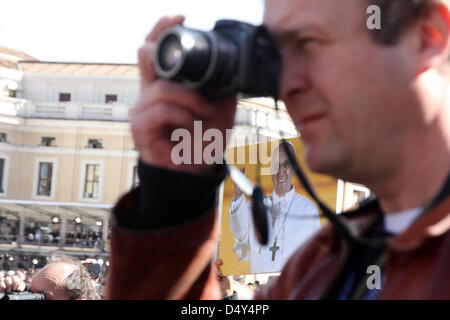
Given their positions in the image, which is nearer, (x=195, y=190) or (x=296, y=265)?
(x=195, y=190)

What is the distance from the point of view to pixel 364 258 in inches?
44.4

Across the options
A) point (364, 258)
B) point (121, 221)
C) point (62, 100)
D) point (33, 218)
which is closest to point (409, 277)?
point (364, 258)

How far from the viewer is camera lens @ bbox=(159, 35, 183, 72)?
3.54ft

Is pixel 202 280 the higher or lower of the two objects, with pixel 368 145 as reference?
lower

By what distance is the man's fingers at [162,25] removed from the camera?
1199 mm

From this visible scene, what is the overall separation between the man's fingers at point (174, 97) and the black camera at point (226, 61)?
0.01 meters

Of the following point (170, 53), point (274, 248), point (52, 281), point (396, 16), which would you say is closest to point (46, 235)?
point (274, 248)

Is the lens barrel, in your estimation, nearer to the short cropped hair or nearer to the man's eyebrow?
the man's eyebrow

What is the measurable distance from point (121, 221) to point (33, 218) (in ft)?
109

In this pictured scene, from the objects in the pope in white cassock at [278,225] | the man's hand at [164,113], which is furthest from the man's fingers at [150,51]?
the pope in white cassock at [278,225]

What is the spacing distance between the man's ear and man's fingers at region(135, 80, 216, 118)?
10.8 inches

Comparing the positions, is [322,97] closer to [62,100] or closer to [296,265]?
[296,265]
